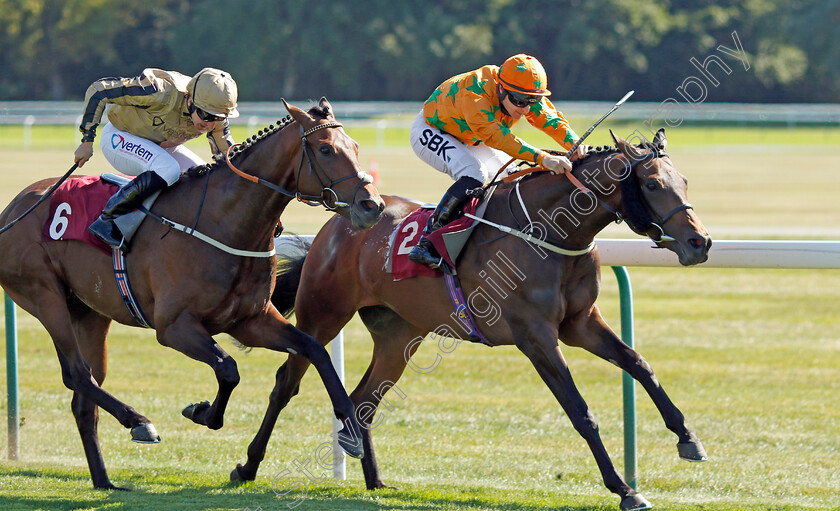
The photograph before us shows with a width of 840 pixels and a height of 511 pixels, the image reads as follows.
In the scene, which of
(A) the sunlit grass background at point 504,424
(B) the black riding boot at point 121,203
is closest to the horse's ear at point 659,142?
(A) the sunlit grass background at point 504,424

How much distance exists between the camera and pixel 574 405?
4.70 meters

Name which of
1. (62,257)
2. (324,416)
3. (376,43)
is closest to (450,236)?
(62,257)

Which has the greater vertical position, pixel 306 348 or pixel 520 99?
pixel 520 99

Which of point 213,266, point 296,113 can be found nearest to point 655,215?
point 296,113

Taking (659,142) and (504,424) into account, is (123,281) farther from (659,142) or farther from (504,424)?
(504,424)

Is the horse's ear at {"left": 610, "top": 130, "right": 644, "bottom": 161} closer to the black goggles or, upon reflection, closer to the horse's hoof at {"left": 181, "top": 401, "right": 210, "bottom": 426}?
the black goggles

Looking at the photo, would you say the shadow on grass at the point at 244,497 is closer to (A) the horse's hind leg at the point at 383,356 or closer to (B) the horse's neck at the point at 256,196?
(A) the horse's hind leg at the point at 383,356

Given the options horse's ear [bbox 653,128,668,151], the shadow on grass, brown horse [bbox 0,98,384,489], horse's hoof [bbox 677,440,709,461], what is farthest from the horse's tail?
horse's hoof [bbox 677,440,709,461]

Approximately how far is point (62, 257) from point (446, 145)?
1.92 metres

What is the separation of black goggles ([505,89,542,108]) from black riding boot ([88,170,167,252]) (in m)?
1.64

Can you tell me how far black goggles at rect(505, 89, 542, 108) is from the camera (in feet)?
16.9

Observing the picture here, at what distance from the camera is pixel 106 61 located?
39594 mm

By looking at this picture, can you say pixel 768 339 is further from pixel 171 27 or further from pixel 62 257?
pixel 171 27

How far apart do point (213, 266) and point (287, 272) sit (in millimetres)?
1078
